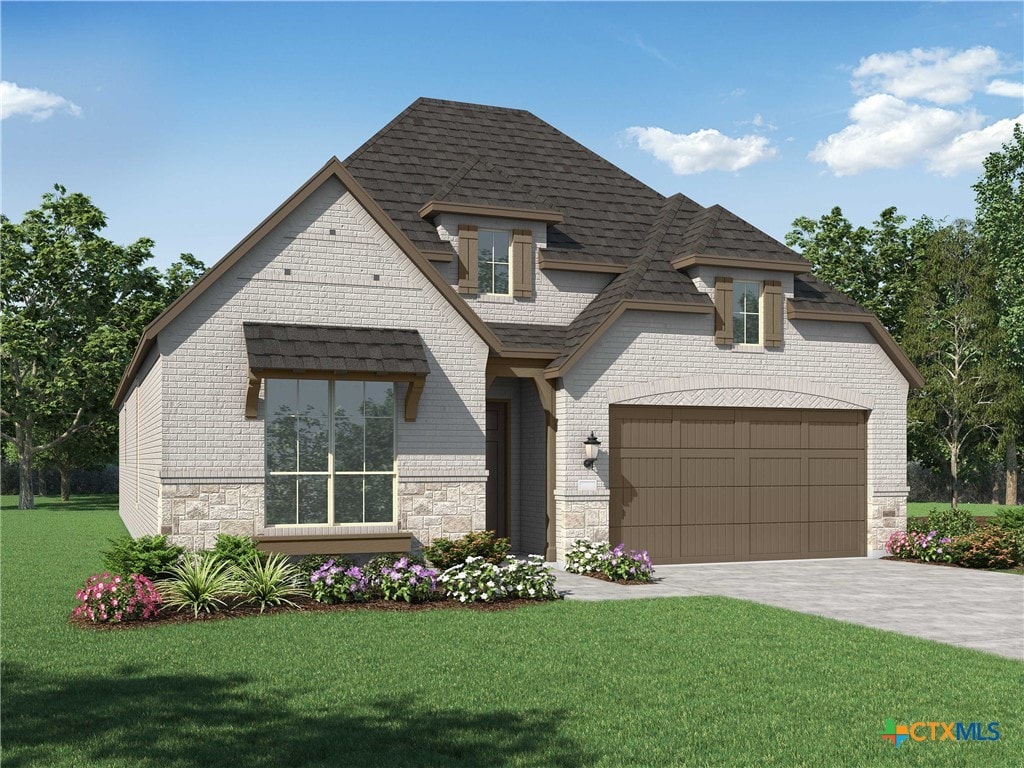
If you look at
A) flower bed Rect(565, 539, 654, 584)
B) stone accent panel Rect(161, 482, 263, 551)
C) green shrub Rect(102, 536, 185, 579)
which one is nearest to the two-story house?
stone accent panel Rect(161, 482, 263, 551)

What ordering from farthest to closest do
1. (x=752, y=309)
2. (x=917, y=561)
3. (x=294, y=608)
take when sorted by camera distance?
(x=752, y=309) < (x=917, y=561) < (x=294, y=608)

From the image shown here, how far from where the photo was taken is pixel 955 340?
3834 centimetres

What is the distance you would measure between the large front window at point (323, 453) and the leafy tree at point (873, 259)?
104 ft

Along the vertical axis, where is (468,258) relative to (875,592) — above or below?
above

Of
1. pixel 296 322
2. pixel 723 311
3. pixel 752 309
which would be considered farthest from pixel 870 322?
pixel 296 322

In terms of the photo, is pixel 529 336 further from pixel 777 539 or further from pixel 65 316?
pixel 65 316

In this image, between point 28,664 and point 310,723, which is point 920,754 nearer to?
point 310,723

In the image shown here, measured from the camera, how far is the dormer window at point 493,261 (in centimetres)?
2012

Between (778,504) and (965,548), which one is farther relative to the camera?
(778,504)

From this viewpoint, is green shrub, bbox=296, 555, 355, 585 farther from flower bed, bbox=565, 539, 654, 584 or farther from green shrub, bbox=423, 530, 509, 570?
flower bed, bbox=565, 539, 654, 584

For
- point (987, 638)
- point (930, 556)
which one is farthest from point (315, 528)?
point (930, 556)

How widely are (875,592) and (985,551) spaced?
4772 millimetres

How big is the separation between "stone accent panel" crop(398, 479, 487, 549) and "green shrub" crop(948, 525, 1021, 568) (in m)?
9.21

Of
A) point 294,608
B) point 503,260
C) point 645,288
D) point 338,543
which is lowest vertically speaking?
point 294,608
